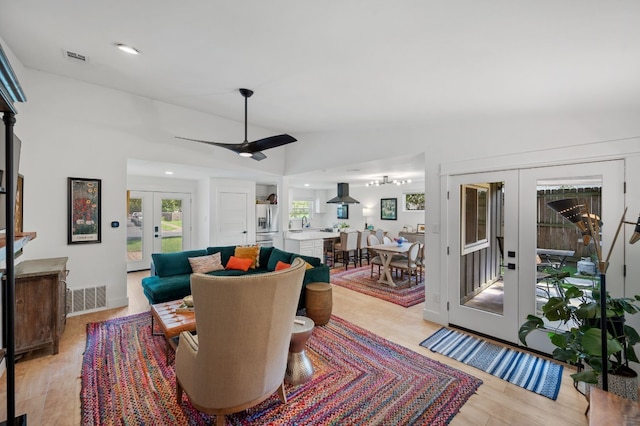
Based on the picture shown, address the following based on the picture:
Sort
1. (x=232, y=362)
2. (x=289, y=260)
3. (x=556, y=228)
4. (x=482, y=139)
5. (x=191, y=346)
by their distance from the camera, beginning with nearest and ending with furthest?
(x=232, y=362) → (x=191, y=346) → (x=556, y=228) → (x=482, y=139) → (x=289, y=260)

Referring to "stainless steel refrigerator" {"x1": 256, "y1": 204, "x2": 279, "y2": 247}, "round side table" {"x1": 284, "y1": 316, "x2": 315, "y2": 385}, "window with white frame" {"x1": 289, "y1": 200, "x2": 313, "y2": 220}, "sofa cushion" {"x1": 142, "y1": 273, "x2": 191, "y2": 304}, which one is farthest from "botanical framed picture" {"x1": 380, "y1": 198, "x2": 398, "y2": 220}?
"round side table" {"x1": 284, "y1": 316, "x2": 315, "y2": 385}

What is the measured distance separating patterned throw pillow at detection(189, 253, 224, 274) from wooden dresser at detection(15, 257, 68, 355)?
1.74m

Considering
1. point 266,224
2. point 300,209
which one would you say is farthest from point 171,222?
point 300,209

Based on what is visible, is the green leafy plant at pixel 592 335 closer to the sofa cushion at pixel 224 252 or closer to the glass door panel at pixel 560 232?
the glass door panel at pixel 560 232

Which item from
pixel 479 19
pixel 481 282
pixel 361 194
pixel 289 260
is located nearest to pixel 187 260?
pixel 289 260

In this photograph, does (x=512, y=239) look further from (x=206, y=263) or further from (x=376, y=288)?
(x=206, y=263)

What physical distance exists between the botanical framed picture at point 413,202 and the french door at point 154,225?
5974 millimetres

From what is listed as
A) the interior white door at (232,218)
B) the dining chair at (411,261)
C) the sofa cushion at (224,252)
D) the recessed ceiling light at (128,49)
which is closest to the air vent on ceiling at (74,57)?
the recessed ceiling light at (128,49)

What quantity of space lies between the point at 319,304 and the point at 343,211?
7.05m

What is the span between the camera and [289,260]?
4.57m

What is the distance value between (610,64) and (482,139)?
4.43ft

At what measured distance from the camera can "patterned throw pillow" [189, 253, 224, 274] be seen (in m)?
4.54

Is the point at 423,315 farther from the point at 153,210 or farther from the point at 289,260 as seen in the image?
the point at 153,210

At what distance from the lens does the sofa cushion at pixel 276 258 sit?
4.64m
